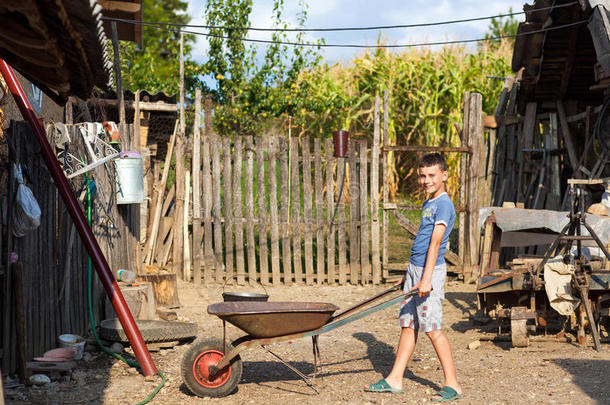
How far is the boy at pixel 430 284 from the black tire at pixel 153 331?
2.18 meters

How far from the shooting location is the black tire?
6.17 metres

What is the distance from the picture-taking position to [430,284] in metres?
4.75

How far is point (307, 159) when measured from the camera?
1003 centimetres

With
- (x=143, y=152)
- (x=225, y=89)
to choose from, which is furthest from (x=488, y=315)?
(x=225, y=89)

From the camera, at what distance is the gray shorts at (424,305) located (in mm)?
4824

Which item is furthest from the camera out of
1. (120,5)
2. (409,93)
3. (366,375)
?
(409,93)

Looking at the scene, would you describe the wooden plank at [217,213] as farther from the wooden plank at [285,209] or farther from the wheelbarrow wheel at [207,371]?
the wheelbarrow wheel at [207,371]

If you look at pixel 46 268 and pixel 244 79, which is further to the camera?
pixel 244 79

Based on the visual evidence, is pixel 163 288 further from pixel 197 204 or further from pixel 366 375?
pixel 366 375

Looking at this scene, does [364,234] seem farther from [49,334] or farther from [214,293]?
[49,334]

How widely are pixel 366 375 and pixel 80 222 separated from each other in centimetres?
277

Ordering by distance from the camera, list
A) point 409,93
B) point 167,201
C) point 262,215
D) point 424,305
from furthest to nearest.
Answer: point 409,93 < point 167,201 < point 262,215 < point 424,305

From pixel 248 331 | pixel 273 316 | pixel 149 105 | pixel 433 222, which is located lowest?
pixel 248 331

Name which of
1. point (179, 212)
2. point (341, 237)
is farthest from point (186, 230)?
point (341, 237)
